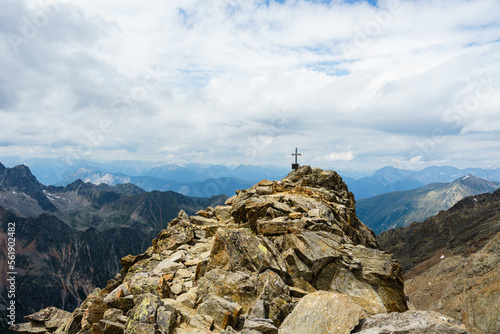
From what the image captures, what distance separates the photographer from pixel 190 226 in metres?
29.9

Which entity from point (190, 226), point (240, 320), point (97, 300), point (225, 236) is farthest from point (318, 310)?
point (190, 226)

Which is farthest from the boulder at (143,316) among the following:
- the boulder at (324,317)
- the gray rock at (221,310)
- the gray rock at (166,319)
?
the boulder at (324,317)

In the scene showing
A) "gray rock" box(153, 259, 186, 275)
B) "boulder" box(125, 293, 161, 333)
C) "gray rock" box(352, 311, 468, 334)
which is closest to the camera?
"gray rock" box(352, 311, 468, 334)

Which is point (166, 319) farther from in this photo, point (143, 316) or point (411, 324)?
point (411, 324)

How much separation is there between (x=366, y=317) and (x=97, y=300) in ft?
47.5

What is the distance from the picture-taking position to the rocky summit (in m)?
11.8

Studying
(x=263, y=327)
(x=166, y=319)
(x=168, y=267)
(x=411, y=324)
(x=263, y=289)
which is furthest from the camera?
(x=168, y=267)

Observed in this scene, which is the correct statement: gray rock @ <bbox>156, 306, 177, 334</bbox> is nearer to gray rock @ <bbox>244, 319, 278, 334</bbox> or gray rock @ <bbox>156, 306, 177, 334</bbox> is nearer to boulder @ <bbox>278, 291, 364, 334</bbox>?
gray rock @ <bbox>244, 319, 278, 334</bbox>

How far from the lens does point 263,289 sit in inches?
552

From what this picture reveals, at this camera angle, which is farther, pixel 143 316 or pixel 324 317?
pixel 143 316

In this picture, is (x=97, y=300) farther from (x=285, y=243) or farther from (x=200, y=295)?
(x=285, y=243)

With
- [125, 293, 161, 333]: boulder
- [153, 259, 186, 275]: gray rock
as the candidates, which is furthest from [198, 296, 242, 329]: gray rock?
[153, 259, 186, 275]: gray rock

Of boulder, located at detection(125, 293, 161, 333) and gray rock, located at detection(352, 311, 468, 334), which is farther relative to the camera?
boulder, located at detection(125, 293, 161, 333)

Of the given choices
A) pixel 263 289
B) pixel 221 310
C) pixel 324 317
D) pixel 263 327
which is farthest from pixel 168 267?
pixel 324 317
